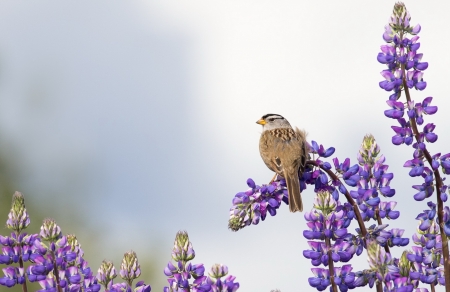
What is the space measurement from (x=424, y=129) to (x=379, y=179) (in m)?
0.32

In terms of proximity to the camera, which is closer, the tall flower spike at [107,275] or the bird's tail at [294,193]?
the tall flower spike at [107,275]

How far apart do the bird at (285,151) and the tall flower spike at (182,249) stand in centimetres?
99

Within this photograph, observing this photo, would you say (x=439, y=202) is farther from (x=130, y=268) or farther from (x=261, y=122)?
(x=261, y=122)

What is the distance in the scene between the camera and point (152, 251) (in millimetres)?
20094

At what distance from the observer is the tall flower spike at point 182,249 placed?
149 inches

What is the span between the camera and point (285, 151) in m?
6.41

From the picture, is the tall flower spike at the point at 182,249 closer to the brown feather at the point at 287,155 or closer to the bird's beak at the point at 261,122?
the brown feather at the point at 287,155

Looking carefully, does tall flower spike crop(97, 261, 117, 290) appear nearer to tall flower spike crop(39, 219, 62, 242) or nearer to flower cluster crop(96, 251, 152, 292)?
flower cluster crop(96, 251, 152, 292)

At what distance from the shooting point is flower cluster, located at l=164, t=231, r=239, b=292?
362cm

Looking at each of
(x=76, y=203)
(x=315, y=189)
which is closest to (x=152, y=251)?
(x=76, y=203)

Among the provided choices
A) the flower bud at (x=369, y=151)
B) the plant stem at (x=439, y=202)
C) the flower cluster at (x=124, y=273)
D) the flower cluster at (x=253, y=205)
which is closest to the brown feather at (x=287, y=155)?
the flower cluster at (x=253, y=205)

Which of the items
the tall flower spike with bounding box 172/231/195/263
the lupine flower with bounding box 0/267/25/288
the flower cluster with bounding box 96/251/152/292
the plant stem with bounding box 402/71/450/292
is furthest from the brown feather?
the lupine flower with bounding box 0/267/25/288

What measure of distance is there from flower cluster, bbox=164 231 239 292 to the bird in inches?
39.4

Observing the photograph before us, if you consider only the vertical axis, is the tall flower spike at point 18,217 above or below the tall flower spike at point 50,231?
above
